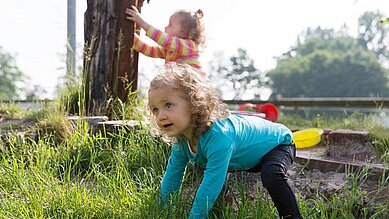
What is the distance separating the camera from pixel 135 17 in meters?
4.23

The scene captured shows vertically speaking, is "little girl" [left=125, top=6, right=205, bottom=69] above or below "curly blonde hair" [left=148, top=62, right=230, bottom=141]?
above

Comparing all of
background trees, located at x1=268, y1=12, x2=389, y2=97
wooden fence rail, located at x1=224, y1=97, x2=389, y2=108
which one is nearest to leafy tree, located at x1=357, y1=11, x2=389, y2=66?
background trees, located at x1=268, y1=12, x2=389, y2=97

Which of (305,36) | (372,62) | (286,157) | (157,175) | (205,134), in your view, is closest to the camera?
(205,134)

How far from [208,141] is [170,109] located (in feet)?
0.76

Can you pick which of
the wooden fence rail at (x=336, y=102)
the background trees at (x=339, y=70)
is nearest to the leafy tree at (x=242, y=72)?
the background trees at (x=339, y=70)

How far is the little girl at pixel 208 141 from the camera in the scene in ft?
7.54

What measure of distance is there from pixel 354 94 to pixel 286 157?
55.3m

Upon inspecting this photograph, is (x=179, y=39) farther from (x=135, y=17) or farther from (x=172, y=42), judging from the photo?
(x=135, y=17)

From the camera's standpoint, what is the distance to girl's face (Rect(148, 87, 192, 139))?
2.36m

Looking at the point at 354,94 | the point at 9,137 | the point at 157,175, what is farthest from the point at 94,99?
the point at 354,94

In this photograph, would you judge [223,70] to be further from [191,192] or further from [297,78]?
[191,192]

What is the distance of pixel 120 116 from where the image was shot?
4.05 m

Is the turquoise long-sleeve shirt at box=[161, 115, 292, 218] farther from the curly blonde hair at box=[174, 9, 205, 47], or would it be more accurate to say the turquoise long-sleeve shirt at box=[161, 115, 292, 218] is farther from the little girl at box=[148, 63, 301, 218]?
the curly blonde hair at box=[174, 9, 205, 47]

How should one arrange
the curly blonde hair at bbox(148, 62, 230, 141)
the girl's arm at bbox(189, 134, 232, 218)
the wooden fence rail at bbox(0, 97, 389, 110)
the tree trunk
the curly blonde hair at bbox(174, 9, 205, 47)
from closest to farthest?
the girl's arm at bbox(189, 134, 232, 218) < the curly blonde hair at bbox(148, 62, 230, 141) < the tree trunk < the curly blonde hair at bbox(174, 9, 205, 47) < the wooden fence rail at bbox(0, 97, 389, 110)
